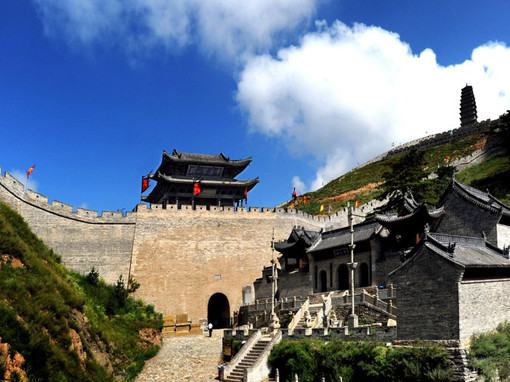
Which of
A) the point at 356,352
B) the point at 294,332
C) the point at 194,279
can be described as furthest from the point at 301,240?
the point at 356,352

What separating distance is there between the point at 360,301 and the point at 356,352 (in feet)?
14.7

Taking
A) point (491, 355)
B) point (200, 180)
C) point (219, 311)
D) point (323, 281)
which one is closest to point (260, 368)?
point (491, 355)

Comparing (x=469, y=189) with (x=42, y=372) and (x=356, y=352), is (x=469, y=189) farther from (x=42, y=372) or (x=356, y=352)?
(x=42, y=372)

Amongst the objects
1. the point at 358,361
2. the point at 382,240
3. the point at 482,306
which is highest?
the point at 382,240

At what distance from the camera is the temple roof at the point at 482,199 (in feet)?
A: 65.5

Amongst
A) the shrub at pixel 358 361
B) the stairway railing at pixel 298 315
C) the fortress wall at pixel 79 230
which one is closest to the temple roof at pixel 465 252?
the shrub at pixel 358 361

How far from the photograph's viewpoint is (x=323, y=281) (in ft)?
91.2

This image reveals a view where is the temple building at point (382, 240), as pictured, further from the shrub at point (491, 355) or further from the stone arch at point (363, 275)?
the shrub at point (491, 355)

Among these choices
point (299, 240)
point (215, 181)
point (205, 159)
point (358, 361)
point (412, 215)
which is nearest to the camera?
point (358, 361)

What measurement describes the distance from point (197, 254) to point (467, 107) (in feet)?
190

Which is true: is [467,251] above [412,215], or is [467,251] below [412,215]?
below

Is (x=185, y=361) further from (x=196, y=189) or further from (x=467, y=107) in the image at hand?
(x=467, y=107)

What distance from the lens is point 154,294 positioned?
31.7m

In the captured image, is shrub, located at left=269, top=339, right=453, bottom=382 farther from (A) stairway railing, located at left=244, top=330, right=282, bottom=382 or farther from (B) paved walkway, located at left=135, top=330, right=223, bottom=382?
(B) paved walkway, located at left=135, top=330, right=223, bottom=382
